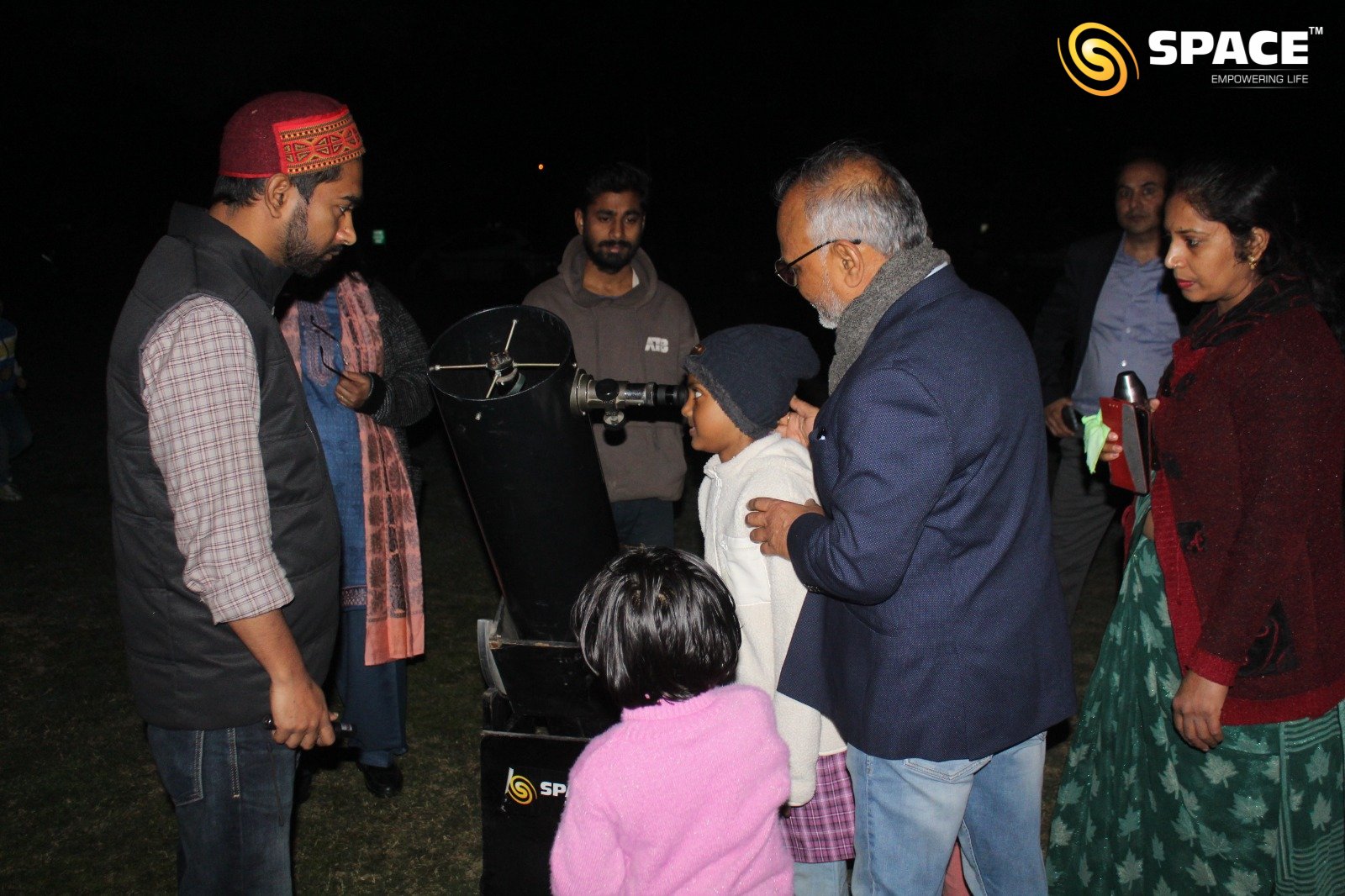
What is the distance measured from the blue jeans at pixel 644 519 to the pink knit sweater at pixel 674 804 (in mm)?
1778

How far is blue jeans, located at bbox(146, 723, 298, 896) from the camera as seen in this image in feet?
6.38

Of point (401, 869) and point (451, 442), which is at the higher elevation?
point (451, 442)

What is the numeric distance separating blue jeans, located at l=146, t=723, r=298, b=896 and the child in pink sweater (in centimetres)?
67

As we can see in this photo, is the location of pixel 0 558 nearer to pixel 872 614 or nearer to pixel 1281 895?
pixel 872 614

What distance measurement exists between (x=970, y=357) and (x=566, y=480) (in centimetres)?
95

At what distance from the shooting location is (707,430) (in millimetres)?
2381

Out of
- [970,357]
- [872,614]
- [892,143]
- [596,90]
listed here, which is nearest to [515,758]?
[872,614]

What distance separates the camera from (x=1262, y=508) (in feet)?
6.77

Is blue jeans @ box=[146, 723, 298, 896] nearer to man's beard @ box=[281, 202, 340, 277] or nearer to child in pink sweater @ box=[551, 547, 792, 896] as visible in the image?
child in pink sweater @ box=[551, 547, 792, 896]

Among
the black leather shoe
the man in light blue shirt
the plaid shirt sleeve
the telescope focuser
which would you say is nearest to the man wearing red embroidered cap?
the plaid shirt sleeve

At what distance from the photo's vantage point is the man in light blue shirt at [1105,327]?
374 centimetres

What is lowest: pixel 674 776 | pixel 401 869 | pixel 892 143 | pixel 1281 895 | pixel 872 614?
pixel 401 869

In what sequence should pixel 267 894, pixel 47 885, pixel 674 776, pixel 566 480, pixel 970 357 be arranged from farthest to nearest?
pixel 47 885 < pixel 566 480 < pixel 267 894 < pixel 970 357 < pixel 674 776

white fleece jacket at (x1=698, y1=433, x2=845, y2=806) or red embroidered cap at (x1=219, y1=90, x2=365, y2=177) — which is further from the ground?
red embroidered cap at (x1=219, y1=90, x2=365, y2=177)
